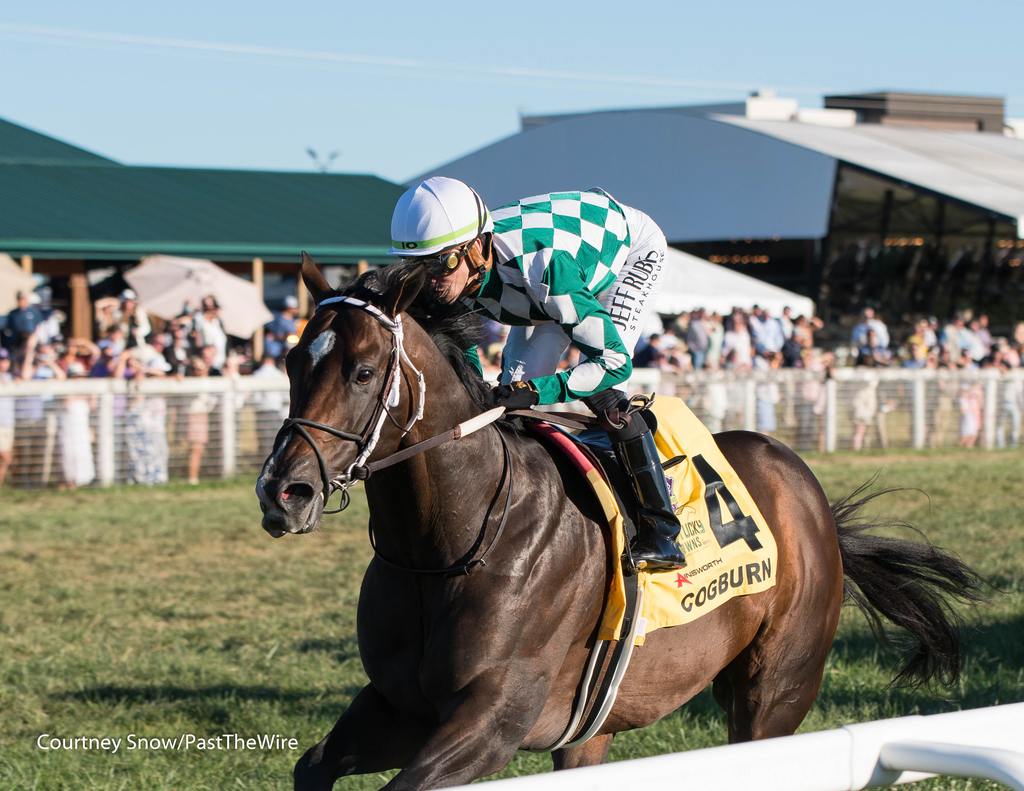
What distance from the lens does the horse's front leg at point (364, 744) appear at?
3291mm

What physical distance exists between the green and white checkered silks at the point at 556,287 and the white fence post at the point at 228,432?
8705mm

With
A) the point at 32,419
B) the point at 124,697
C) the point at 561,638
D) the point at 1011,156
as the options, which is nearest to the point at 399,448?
the point at 561,638

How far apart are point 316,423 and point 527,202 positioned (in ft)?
3.47

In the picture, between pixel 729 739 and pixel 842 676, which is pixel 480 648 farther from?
pixel 842 676

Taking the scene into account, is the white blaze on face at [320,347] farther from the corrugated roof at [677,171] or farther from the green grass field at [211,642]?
the corrugated roof at [677,171]

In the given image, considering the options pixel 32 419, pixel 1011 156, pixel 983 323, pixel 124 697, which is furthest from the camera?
pixel 1011 156

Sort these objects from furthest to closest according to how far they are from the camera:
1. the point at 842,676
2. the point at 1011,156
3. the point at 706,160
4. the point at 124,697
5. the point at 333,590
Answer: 1. the point at 1011,156
2. the point at 706,160
3. the point at 333,590
4. the point at 842,676
5. the point at 124,697

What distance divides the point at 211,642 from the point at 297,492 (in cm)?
385

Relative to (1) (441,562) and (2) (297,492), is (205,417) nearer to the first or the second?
(1) (441,562)

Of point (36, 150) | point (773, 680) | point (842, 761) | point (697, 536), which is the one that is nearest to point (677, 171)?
point (36, 150)

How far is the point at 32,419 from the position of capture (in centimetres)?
1126

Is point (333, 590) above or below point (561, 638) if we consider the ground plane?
below

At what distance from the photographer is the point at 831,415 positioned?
598 inches

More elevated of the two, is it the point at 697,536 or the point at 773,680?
the point at 697,536
